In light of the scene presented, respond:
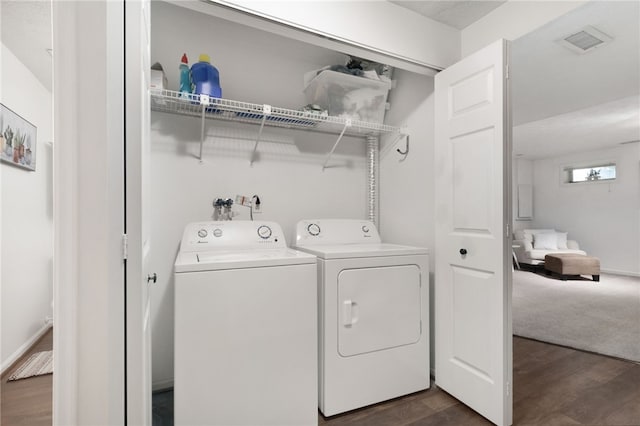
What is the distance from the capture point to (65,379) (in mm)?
671

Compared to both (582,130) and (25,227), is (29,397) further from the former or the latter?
(582,130)

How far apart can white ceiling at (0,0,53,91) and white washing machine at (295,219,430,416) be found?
135 cm

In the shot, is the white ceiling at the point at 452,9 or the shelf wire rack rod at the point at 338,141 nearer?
the white ceiling at the point at 452,9

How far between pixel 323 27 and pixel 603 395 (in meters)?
2.78

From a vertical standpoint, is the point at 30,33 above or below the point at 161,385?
above

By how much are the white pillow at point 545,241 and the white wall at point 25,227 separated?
7.97 m

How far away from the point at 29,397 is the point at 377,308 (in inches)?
60.8

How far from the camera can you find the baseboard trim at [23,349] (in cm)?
54

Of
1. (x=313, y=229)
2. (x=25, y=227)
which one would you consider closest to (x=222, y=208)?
(x=313, y=229)

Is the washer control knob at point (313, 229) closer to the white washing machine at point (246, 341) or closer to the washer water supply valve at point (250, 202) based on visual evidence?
the washer water supply valve at point (250, 202)

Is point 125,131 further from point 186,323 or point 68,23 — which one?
point 186,323

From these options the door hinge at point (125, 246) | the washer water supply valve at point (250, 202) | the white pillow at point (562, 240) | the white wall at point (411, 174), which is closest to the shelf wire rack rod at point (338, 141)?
the white wall at point (411, 174)

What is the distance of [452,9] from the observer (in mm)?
1930

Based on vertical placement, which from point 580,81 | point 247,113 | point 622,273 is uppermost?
point 580,81
